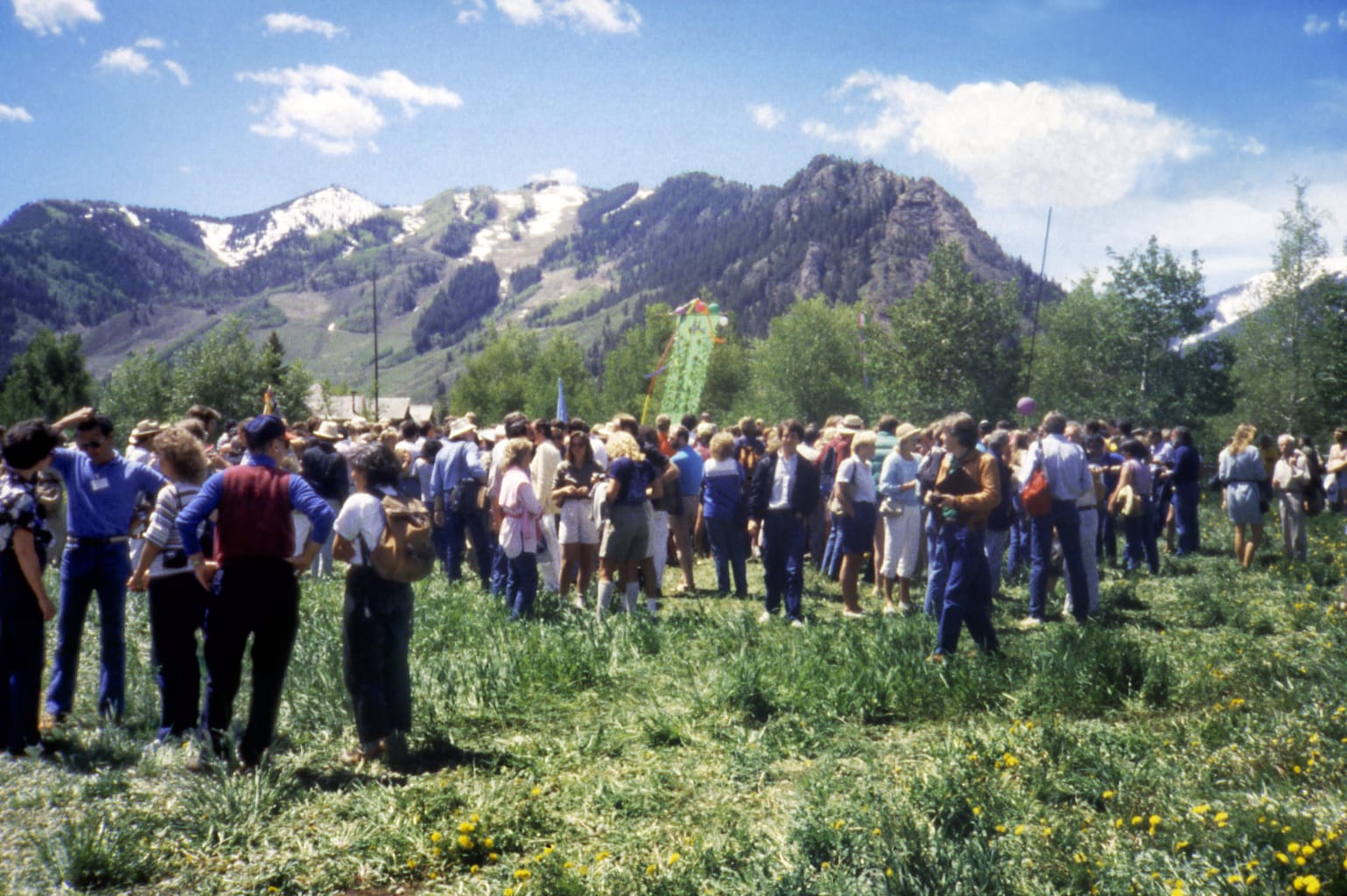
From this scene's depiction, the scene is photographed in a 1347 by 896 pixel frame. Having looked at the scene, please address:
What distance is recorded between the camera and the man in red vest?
5125mm

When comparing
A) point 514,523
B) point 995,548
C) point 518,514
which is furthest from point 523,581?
point 995,548

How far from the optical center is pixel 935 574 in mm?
8062

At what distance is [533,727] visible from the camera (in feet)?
20.6

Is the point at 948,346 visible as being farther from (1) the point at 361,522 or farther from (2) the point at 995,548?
(1) the point at 361,522

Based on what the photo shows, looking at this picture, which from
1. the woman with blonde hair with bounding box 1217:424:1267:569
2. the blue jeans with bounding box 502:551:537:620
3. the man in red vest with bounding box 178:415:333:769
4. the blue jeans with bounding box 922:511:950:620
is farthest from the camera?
Result: the woman with blonde hair with bounding box 1217:424:1267:569

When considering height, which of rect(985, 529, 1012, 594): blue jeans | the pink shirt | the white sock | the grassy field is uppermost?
the pink shirt

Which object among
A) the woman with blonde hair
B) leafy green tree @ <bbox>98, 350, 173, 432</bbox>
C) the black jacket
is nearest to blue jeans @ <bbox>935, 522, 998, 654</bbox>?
the black jacket

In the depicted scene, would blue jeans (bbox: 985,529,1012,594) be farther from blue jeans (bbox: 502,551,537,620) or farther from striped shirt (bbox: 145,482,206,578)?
striped shirt (bbox: 145,482,206,578)

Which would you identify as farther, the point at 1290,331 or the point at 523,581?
the point at 1290,331

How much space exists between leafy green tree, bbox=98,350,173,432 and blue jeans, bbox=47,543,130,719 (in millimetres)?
82996

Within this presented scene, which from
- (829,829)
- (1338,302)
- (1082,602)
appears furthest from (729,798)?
(1338,302)

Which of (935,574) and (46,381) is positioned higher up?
(46,381)

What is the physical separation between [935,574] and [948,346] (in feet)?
157

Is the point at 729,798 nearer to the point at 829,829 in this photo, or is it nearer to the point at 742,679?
the point at 829,829
